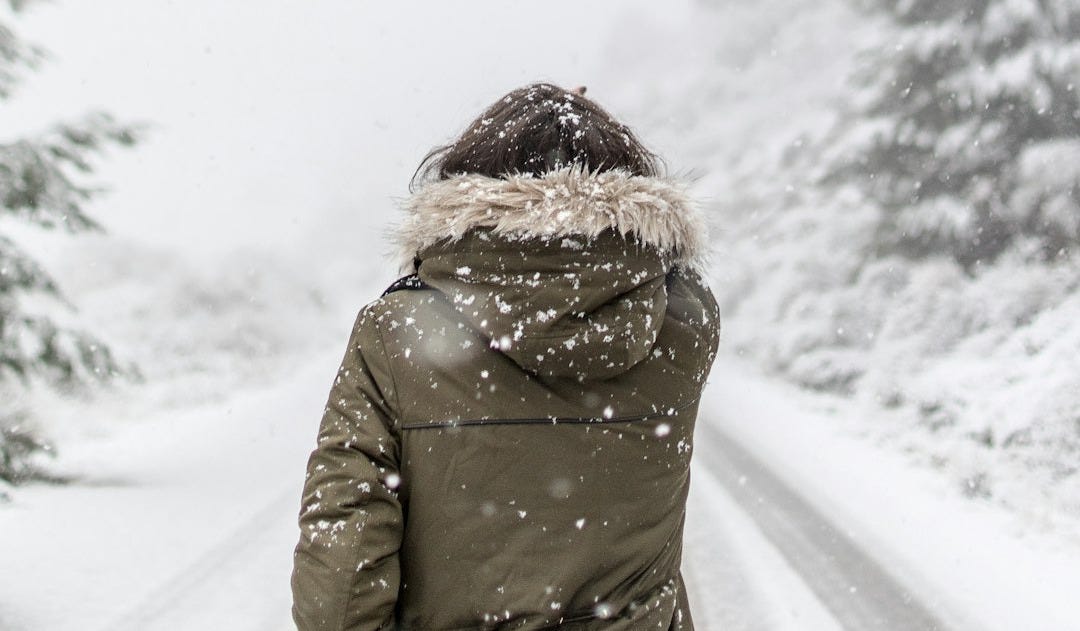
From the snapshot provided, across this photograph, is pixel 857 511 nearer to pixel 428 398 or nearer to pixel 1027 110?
pixel 428 398

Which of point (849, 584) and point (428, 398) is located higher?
point (428, 398)

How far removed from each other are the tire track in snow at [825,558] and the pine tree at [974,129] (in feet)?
19.4

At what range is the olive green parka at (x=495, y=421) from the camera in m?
1.20

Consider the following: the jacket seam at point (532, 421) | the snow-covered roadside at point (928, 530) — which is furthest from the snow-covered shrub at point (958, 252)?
the jacket seam at point (532, 421)

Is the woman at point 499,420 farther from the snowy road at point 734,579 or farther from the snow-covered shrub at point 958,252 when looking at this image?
the snow-covered shrub at point 958,252

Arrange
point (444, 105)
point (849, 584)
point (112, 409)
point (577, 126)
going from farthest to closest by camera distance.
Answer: point (444, 105)
point (112, 409)
point (849, 584)
point (577, 126)

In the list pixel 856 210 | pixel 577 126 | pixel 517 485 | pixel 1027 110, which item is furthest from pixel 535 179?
pixel 856 210

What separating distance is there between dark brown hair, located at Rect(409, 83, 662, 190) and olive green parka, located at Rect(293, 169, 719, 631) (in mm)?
85

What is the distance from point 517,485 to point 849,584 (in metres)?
4.46

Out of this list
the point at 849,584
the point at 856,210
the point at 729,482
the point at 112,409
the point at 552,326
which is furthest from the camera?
the point at 856,210

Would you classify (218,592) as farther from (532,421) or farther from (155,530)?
(532,421)

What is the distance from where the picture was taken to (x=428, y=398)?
1.23m

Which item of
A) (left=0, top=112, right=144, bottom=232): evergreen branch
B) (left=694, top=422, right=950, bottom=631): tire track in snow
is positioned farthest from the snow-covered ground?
(left=0, top=112, right=144, bottom=232): evergreen branch

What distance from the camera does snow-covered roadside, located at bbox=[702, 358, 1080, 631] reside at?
479 cm
